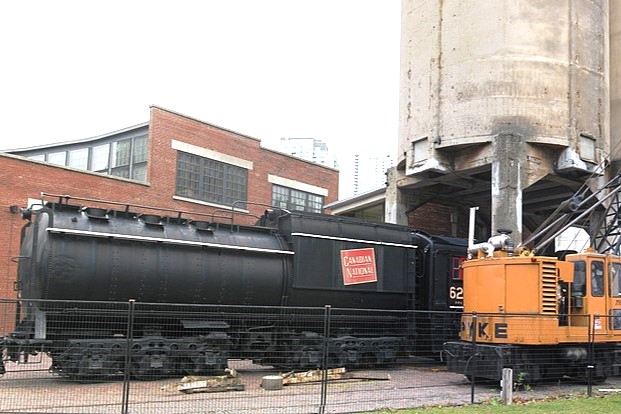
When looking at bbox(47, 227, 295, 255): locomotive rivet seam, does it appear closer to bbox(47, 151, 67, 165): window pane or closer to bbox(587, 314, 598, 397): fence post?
bbox(587, 314, 598, 397): fence post

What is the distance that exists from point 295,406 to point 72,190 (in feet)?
52.9

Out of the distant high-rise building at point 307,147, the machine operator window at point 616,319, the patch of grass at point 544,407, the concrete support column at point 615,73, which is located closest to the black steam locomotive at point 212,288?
the patch of grass at point 544,407

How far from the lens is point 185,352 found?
13.9 meters

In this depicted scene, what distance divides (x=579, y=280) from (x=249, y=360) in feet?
24.8

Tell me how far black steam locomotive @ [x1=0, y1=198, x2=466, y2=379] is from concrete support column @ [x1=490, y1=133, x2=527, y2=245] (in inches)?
134

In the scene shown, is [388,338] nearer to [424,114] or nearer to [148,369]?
[148,369]

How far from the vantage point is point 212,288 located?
1483 centimetres

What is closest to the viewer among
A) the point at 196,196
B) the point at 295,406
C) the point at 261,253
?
the point at 295,406

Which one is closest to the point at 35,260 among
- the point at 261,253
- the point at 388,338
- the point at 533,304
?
the point at 261,253

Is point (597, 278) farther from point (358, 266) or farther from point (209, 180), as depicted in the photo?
point (209, 180)

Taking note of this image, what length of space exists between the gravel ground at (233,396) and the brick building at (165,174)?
1188 cm

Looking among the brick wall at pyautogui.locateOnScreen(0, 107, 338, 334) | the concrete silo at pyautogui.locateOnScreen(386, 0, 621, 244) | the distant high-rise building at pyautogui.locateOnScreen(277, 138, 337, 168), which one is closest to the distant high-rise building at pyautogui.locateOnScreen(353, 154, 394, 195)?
the distant high-rise building at pyautogui.locateOnScreen(277, 138, 337, 168)

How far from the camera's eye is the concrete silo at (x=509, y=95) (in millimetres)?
21906

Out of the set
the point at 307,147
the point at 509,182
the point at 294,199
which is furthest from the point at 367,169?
the point at 509,182
